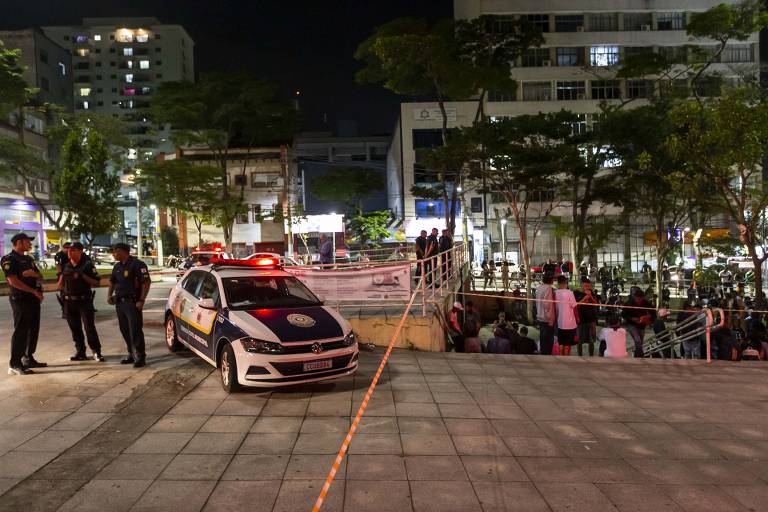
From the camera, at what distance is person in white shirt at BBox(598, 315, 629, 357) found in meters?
10.4

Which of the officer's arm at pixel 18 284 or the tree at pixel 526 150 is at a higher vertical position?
the tree at pixel 526 150

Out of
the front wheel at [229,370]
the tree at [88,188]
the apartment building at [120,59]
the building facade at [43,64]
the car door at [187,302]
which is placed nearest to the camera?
Answer: the front wheel at [229,370]

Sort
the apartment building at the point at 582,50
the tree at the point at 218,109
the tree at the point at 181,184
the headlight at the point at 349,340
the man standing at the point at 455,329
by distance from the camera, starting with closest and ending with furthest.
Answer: the headlight at the point at 349,340
the man standing at the point at 455,329
the tree at the point at 181,184
the tree at the point at 218,109
the apartment building at the point at 582,50

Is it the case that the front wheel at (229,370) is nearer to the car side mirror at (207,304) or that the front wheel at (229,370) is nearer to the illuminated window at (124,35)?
the car side mirror at (207,304)

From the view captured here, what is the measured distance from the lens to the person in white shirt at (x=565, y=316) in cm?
1022

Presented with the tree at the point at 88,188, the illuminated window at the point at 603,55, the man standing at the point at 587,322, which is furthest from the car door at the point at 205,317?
the illuminated window at the point at 603,55

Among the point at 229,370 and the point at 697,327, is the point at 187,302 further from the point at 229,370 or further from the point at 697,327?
the point at 697,327

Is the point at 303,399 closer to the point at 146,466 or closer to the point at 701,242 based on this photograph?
the point at 146,466

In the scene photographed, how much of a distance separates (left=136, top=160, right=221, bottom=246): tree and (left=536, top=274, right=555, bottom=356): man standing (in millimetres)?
24443

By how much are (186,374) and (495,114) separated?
38.4 meters

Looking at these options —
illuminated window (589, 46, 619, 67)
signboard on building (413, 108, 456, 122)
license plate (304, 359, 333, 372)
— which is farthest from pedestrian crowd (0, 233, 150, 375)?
illuminated window (589, 46, 619, 67)

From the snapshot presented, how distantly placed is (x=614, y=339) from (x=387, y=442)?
6650 mm

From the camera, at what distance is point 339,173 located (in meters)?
A: 54.9

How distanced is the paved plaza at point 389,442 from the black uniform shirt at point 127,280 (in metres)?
1.10
